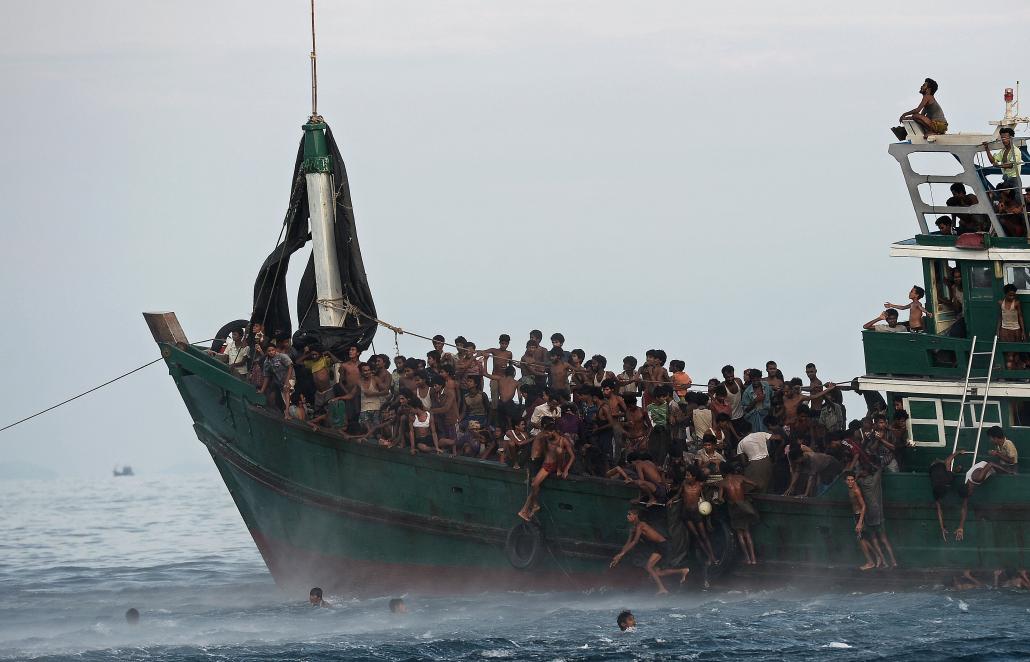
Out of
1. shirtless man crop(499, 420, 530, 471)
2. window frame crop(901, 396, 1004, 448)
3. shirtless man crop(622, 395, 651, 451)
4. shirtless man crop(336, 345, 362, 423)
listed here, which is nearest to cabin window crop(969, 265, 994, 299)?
window frame crop(901, 396, 1004, 448)

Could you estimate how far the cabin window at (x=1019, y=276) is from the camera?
27.0 metres

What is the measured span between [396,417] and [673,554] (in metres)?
5.26

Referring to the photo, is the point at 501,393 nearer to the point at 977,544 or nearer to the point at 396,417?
the point at 396,417

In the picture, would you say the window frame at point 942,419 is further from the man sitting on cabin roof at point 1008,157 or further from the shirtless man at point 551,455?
the shirtless man at point 551,455

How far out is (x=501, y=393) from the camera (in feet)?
101

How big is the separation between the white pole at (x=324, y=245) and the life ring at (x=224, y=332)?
56.6 inches

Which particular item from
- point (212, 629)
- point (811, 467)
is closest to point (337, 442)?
point (212, 629)

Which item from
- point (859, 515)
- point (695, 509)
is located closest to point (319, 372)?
point (695, 509)

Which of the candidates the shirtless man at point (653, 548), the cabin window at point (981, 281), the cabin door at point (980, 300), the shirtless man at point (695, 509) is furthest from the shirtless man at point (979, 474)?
the shirtless man at point (653, 548)

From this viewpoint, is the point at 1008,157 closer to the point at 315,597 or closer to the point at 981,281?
the point at 981,281

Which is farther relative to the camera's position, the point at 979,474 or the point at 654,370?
the point at 654,370

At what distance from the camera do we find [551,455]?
28.8 metres

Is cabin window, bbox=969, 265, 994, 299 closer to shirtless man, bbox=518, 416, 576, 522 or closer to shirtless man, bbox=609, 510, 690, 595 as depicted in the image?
shirtless man, bbox=609, 510, 690, 595

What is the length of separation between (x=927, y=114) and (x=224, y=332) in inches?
525
